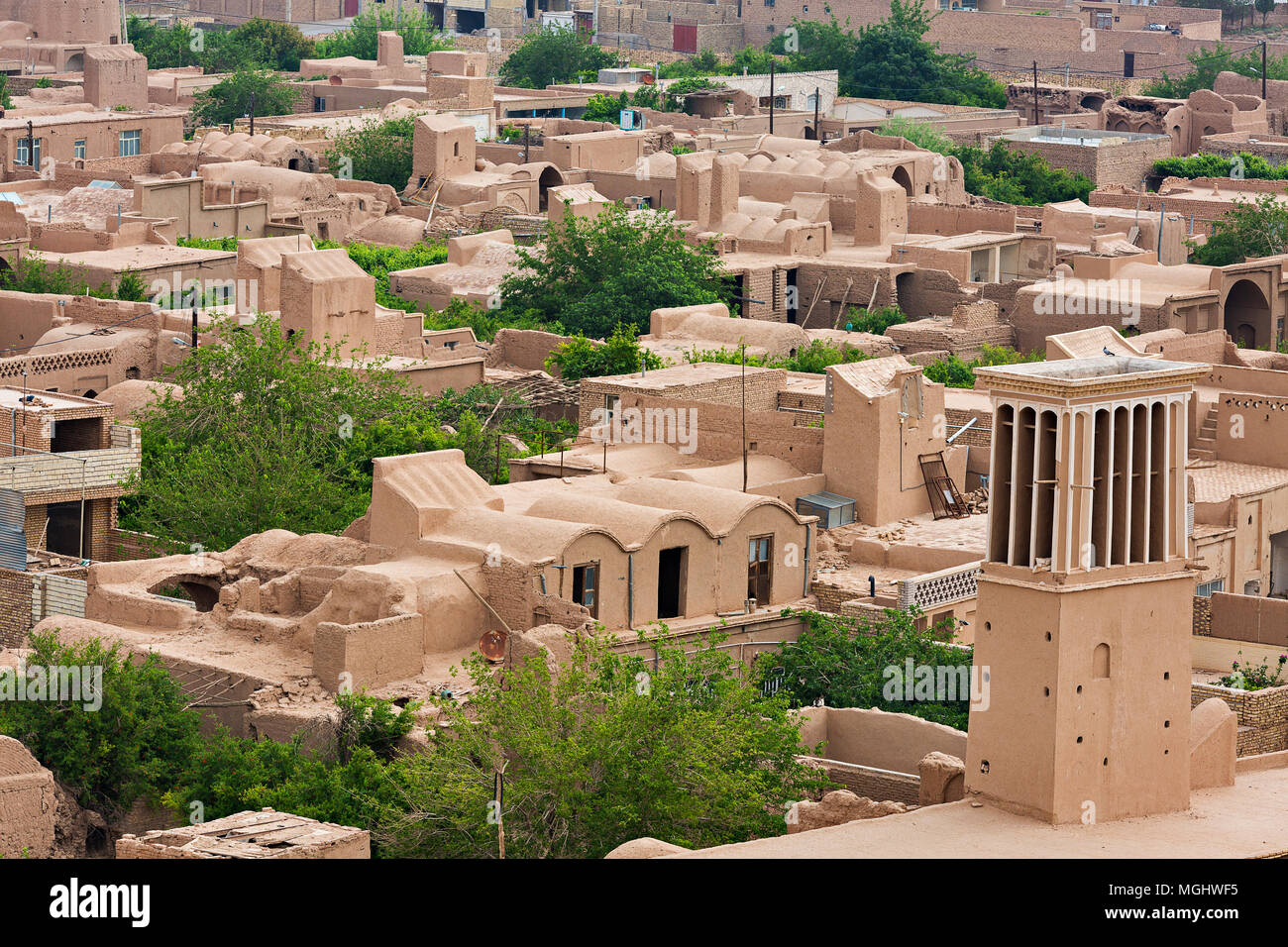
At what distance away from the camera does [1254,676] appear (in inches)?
1194

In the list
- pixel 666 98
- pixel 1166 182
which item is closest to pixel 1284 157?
pixel 1166 182

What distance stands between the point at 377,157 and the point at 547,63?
3317cm

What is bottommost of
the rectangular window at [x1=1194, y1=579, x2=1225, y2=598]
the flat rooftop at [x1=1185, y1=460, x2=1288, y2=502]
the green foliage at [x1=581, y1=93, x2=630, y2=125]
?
the rectangular window at [x1=1194, y1=579, x2=1225, y2=598]

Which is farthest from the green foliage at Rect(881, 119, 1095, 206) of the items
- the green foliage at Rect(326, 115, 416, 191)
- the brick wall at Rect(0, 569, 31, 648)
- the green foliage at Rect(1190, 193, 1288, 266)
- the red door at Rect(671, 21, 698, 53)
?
the brick wall at Rect(0, 569, 31, 648)

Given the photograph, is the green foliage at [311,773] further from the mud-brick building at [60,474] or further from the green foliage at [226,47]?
the green foliage at [226,47]

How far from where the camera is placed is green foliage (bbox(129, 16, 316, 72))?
100438 mm

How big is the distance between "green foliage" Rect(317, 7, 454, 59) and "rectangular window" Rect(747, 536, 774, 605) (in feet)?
239

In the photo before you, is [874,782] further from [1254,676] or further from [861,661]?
[1254,676]

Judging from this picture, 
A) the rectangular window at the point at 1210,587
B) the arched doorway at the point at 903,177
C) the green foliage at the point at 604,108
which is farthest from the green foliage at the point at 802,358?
the green foliage at the point at 604,108

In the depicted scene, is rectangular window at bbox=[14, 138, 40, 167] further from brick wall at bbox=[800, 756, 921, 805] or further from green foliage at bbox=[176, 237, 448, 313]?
brick wall at bbox=[800, 756, 921, 805]

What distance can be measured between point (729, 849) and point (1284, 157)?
203 feet

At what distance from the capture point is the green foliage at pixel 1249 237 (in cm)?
5772

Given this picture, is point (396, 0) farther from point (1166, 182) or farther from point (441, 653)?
point (441, 653)

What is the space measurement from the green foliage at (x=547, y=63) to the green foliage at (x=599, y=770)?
76037 millimetres
